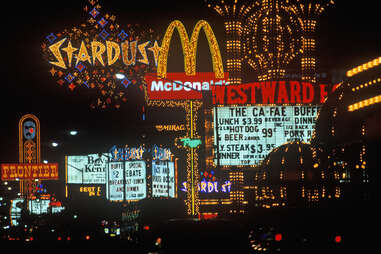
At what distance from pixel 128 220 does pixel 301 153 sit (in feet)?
31.6

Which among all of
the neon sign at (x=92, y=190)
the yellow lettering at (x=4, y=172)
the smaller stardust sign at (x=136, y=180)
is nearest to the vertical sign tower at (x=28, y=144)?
the yellow lettering at (x=4, y=172)

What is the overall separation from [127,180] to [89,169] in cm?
1999

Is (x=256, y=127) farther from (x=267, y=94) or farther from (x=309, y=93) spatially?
(x=309, y=93)

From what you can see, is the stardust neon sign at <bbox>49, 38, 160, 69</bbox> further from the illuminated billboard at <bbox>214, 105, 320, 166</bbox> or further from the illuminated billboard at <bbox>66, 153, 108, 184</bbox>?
the illuminated billboard at <bbox>66, 153, 108, 184</bbox>

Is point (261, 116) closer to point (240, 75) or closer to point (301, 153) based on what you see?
point (240, 75)

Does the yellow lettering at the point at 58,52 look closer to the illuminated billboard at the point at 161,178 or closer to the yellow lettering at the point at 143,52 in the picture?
the yellow lettering at the point at 143,52

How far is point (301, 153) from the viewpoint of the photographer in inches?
826

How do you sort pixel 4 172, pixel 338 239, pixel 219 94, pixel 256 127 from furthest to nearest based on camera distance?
1. pixel 4 172
2. pixel 256 127
3. pixel 219 94
4. pixel 338 239

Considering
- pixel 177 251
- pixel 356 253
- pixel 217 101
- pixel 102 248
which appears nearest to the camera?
pixel 177 251

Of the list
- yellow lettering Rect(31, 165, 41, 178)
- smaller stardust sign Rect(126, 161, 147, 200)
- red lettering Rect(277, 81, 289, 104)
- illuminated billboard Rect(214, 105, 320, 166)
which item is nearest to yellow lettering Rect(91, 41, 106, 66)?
smaller stardust sign Rect(126, 161, 147, 200)

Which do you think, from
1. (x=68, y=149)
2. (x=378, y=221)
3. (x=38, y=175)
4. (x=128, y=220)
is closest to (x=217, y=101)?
(x=128, y=220)

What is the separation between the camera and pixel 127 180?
109 feet

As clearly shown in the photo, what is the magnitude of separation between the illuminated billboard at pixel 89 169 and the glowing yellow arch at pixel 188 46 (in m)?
21.1

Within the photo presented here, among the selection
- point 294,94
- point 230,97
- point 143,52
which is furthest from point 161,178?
point 294,94
